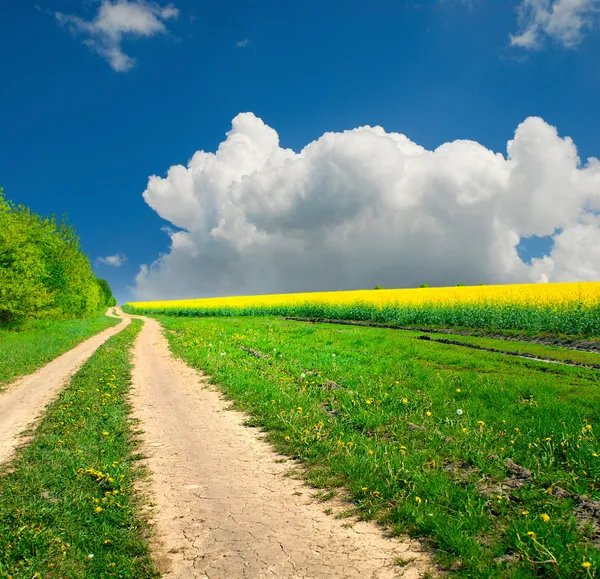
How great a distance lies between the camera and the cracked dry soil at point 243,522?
13.6ft

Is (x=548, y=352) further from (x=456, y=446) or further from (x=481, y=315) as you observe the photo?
(x=456, y=446)

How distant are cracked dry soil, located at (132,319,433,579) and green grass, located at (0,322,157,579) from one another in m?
0.35

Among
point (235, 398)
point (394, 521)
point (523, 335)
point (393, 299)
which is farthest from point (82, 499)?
point (393, 299)

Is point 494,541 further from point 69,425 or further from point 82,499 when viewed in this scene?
point 69,425

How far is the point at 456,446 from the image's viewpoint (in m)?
6.72

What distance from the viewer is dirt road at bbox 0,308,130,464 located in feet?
28.7

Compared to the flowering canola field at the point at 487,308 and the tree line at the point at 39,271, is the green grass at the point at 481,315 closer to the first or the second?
the flowering canola field at the point at 487,308

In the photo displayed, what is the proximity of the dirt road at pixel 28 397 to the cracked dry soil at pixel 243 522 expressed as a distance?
10.4 feet

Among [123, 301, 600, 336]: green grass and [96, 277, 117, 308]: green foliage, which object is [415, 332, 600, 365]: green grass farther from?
[96, 277, 117, 308]: green foliage

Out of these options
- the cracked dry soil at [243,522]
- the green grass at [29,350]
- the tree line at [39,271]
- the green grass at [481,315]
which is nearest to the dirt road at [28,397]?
the green grass at [29,350]

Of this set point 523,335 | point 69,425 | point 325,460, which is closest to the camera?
point 325,460

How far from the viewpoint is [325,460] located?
662cm

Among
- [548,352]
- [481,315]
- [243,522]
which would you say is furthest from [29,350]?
[481,315]

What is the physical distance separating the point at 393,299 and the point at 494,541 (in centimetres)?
3556
